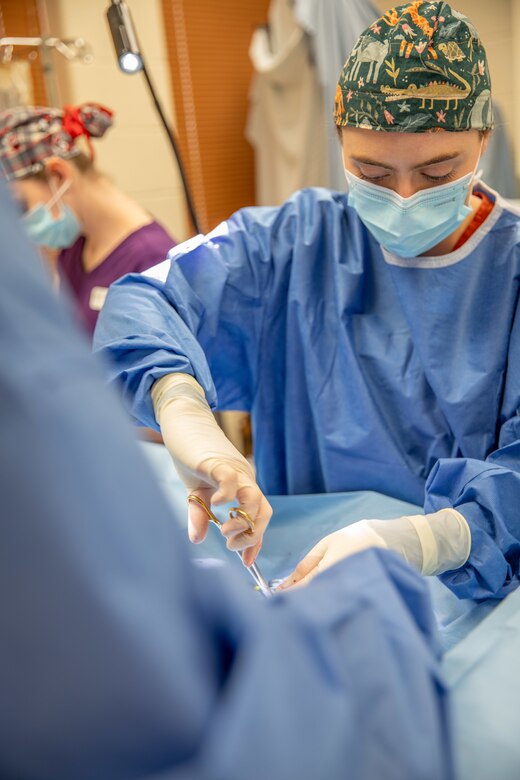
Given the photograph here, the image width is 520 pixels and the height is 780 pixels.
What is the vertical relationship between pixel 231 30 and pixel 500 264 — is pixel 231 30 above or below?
above

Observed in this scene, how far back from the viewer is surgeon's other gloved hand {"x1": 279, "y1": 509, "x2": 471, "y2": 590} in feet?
3.02

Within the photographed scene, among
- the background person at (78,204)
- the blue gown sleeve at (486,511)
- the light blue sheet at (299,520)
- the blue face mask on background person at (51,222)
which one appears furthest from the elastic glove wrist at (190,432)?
the blue face mask on background person at (51,222)

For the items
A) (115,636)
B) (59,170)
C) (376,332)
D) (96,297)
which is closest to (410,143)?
(376,332)

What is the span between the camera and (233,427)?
223cm

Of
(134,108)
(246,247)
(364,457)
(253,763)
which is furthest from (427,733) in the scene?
(134,108)

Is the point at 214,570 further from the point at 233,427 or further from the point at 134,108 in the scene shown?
the point at 134,108

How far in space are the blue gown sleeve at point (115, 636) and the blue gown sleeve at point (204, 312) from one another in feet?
2.35

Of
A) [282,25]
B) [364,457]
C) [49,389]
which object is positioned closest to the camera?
[49,389]

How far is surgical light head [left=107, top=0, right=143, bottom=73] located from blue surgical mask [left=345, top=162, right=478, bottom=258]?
544 mm

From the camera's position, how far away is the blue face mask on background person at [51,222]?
98.0 inches

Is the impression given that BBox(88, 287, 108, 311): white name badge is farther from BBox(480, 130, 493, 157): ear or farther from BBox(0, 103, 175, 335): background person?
BBox(480, 130, 493, 157): ear

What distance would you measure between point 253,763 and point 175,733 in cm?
5

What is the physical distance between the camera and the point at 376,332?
1.34 metres

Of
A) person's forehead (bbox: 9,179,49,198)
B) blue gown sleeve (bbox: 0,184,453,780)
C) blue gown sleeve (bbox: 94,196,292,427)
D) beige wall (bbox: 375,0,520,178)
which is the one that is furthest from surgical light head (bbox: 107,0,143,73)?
blue gown sleeve (bbox: 0,184,453,780)
